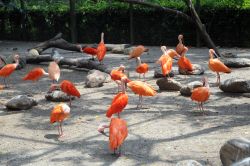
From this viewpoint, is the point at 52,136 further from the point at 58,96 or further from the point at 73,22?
the point at 73,22

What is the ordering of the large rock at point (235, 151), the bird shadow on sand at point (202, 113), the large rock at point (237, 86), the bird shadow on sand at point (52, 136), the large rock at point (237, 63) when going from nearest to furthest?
the large rock at point (235, 151)
the bird shadow on sand at point (52, 136)
the bird shadow on sand at point (202, 113)
the large rock at point (237, 86)
the large rock at point (237, 63)

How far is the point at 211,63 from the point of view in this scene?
6969mm

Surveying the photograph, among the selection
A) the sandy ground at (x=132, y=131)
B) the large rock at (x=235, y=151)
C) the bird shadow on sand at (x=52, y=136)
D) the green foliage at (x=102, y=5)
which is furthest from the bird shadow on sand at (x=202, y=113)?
the green foliage at (x=102, y=5)

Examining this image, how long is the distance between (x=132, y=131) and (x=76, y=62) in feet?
14.1

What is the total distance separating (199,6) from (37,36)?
600cm

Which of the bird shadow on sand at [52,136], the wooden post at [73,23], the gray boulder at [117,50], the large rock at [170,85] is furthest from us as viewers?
the wooden post at [73,23]

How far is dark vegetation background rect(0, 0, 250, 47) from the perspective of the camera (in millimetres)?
13109

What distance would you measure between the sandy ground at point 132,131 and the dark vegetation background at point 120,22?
6.47m

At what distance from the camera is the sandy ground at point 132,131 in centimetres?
411

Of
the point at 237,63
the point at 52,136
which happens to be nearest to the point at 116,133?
the point at 52,136

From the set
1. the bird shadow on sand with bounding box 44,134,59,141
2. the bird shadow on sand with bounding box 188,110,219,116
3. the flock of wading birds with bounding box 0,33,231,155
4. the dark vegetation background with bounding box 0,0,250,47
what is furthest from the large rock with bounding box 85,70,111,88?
the dark vegetation background with bounding box 0,0,250,47

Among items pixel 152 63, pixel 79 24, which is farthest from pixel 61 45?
pixel 79 24

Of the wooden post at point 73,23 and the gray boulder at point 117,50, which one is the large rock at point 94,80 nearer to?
the gray boulder at point 117,50

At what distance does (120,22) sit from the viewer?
1487 cm
